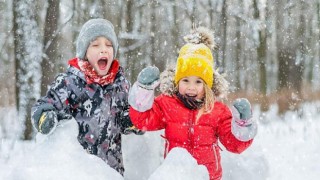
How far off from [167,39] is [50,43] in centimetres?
1010

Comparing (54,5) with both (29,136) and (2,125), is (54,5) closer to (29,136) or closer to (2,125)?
(29,136)

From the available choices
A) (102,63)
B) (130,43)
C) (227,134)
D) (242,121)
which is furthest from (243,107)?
(130,43)

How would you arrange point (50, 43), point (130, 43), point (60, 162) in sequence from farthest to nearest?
point (130, 43), point (50, 43), point (60, 162)

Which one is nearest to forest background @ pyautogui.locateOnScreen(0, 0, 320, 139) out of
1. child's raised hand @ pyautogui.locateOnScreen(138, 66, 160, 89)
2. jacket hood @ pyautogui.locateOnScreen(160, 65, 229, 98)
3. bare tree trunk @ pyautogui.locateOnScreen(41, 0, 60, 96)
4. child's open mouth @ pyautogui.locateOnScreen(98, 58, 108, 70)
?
bare tree trunk @ pyautogui.locateOnScreen(41, 0, 60, 96)

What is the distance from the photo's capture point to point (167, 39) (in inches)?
674

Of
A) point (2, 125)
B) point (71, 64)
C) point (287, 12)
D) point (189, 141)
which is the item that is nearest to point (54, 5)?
point (2, 125)

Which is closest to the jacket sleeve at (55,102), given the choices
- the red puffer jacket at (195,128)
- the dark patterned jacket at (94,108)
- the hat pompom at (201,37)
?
the dark patterned jacket at (94,108)

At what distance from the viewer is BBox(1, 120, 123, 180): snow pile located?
219 cm

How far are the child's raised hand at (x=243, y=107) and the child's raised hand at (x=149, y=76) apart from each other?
42 cm

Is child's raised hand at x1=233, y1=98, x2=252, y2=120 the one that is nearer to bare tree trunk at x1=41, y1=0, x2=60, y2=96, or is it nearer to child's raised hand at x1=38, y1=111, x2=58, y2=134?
child's raised hand at x1=38, y1=111, x2=58, y2=134

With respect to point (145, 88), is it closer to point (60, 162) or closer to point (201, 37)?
point (60, 162)

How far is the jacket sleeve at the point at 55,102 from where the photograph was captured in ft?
8.38

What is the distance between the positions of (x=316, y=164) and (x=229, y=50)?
49.6 feet

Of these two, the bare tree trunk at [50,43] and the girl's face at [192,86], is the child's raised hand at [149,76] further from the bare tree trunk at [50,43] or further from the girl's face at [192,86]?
the bare tree trunk at [50,43]
